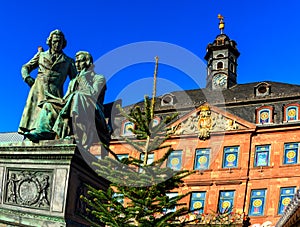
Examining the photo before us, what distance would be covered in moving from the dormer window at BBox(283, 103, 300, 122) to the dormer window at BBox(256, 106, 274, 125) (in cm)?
95

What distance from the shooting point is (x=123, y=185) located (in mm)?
11734

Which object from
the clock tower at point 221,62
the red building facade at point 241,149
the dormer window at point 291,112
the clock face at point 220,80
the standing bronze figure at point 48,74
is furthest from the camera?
the clock tower at point 221,62

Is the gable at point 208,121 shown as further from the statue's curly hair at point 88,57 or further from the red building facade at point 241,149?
the statue's curly hair at point 88,57

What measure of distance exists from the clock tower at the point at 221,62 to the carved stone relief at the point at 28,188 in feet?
126

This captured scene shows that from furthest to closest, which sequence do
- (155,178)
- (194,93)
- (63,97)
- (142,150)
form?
(194,93), (142,150), (155,178), (63,97)

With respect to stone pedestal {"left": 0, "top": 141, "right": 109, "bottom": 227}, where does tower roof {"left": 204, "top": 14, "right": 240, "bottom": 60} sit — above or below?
above

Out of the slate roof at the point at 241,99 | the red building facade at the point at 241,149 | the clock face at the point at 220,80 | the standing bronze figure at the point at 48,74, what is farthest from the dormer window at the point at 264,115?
the standing bronze figure at the point at 48,74

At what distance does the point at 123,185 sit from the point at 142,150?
1.50m

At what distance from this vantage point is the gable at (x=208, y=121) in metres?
39.2

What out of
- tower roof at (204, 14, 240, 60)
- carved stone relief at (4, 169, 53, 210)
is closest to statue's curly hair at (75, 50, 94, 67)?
carved stone relief at (4, 169, 53, 210)

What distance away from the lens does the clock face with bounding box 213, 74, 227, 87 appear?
47.1 m

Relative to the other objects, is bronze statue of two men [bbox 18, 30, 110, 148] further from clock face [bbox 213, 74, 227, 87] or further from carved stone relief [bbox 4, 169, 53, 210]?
clock face [bbox 213, 74, 227, 87]

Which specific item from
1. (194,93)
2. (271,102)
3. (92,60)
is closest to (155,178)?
(92,60)

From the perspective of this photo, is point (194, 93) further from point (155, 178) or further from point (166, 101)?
point (155, 178)
